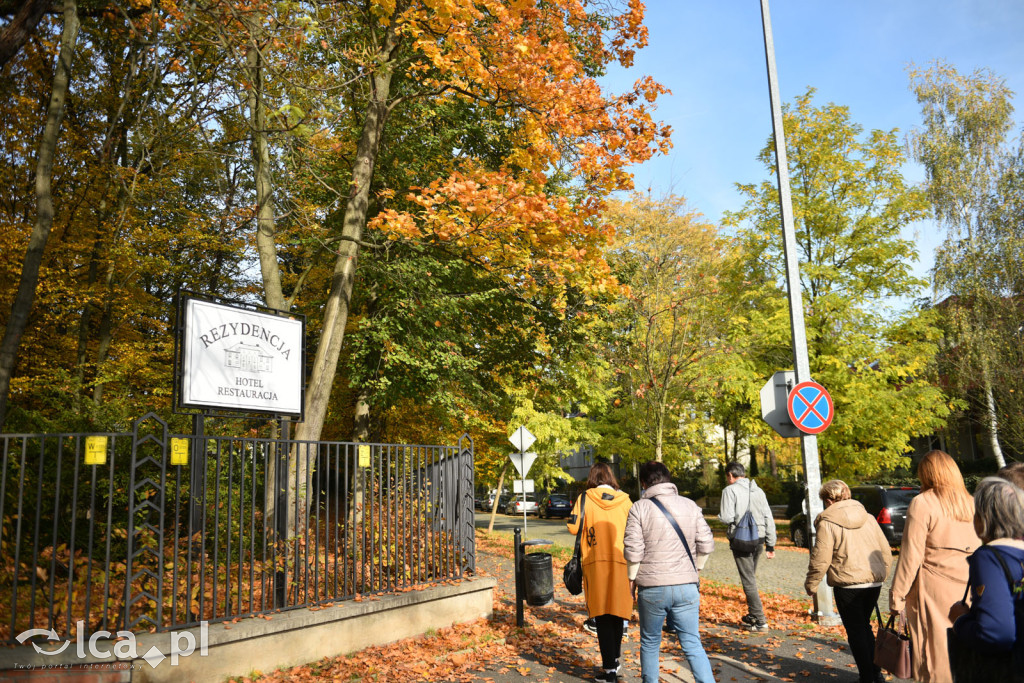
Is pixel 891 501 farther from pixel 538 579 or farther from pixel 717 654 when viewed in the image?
pixel 717 654

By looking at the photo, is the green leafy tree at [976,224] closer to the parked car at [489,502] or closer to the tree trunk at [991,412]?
the tree trunk at [991,412]

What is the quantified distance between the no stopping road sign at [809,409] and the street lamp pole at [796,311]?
14 centimetres

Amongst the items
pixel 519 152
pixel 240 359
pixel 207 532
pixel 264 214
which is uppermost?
pixel 519 152

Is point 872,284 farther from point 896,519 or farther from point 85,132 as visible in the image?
point 85,132

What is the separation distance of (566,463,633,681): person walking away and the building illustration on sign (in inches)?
150

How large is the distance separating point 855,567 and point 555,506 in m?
34.6

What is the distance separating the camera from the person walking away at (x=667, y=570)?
483 centimetres

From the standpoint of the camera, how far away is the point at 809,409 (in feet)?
28.4

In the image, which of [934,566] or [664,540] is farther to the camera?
[664,540]

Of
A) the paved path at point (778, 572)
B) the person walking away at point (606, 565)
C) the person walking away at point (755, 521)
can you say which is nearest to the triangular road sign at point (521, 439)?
the paved path at point (778, 572)

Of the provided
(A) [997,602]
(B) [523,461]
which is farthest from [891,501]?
(A) [997,602]

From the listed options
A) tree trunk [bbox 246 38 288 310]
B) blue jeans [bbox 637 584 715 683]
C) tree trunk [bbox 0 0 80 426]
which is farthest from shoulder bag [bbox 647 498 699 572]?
tree trunk [bbox 0 0 80 426]

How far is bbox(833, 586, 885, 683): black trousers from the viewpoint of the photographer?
532cm

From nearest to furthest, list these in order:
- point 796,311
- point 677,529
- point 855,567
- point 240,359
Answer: point 677,529 < point 855,567 < point 240,359 < point 796,311
